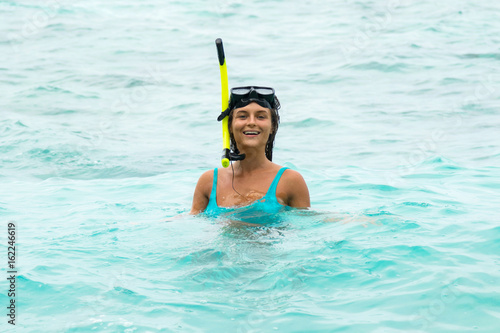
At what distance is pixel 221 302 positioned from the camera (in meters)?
3.52

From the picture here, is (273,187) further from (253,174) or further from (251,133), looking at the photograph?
(251,133)

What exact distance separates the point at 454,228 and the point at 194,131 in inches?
257

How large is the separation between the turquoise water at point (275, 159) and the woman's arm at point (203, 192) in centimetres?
22

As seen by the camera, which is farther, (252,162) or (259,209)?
(252,162)

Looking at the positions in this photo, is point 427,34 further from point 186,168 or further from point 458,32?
Result: point 186,168

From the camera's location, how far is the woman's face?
4.86 m

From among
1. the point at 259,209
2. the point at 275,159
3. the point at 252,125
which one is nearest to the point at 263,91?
the point at 252,125

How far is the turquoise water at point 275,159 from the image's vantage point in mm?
3582

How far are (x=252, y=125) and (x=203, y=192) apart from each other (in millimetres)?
700

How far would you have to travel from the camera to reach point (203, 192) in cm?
507

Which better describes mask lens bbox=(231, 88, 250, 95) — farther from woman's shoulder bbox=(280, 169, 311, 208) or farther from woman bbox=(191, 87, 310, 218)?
woman's shoulder bbox=(280, 169, 311, 208)

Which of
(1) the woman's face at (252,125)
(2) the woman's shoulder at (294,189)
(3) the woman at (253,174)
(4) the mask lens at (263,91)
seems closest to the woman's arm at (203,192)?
(3) the woman at (253,174)

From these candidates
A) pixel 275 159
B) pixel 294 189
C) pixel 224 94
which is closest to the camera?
pixel 224 94

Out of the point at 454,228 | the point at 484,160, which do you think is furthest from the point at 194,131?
the point at 454,228
